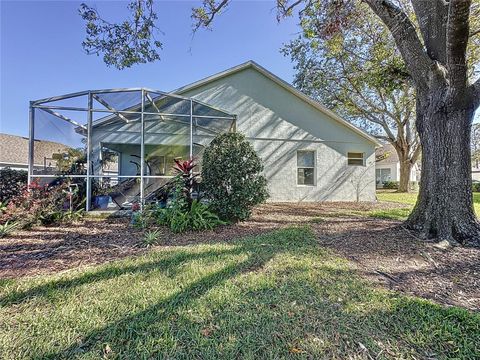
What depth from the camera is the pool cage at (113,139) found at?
6.84 metres

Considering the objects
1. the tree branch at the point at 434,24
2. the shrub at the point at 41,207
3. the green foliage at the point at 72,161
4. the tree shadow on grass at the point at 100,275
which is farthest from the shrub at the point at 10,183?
the tree branch at the point at 434,24

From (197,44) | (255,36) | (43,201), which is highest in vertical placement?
(255,36)

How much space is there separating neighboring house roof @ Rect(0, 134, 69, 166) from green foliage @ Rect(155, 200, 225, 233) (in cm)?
444

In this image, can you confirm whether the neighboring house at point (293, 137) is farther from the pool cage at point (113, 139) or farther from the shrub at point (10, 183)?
the shrub at point (10, 183)

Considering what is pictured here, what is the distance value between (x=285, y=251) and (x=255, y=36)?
368 inches

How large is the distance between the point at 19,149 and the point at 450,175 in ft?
80.3

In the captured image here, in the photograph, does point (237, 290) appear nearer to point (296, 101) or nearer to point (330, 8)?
point (330, 8)

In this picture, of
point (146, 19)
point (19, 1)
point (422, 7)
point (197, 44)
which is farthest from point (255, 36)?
point (19, 1)

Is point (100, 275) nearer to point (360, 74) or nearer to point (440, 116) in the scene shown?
point (440, 116)

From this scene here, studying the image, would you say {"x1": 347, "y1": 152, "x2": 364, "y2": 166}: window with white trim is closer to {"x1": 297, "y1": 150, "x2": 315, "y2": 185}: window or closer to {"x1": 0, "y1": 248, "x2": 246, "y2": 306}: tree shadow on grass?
{"x1": 297, "y1": 150, "x2": 315, "y2": 185}: window

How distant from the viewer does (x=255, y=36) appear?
9578 millimetres

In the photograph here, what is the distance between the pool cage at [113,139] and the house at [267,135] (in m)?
0.04

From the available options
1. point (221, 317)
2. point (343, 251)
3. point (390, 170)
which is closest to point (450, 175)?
point (343, 251)

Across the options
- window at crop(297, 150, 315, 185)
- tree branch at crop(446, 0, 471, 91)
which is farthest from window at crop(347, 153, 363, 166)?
tree branch at crop(446, 0, 471, 91)
